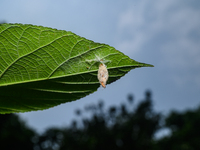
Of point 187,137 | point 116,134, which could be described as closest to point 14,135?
point 116,134

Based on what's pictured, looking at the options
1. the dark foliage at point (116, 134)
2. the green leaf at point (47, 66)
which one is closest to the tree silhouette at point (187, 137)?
the dark foliage at point (116, 134)

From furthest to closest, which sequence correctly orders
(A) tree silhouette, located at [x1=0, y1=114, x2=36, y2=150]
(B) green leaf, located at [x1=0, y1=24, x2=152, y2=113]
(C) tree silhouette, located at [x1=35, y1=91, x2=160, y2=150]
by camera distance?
(C) tree silhouette, located at [x1=35, y1=91, x2=160, y2=150]
(A) tree silhouette, located at [x1=0, y1=114, x2=36, y2=150]
(B) green leaf, located at [x1=0, y1=24, x2=152, y2=113]

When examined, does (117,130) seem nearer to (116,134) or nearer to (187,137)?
(116,134)

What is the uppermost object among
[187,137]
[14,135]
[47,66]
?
[187,137]

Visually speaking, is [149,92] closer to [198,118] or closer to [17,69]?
[198,118]

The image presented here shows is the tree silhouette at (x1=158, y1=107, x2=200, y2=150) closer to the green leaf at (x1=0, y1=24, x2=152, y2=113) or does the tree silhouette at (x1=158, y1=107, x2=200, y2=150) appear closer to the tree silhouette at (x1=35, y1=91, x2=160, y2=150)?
the tree silhouette at (x1=35, y1=91, x2=160, y2=150)

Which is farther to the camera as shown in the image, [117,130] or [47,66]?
[117,130]

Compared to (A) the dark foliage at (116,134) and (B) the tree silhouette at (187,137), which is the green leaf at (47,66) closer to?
(A) the dark foliage at (116,134)

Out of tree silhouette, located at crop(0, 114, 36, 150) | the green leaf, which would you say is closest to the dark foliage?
tree silhouette, located at crop(0, 114, 36, 150)
